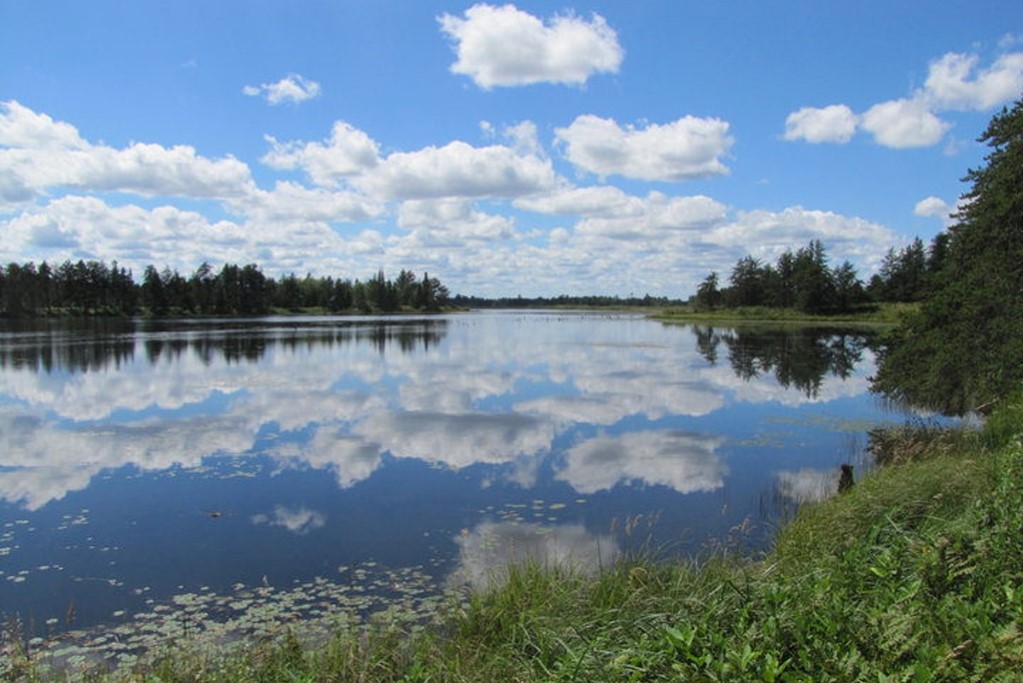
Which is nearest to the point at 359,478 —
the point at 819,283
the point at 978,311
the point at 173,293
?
the point at 978,311

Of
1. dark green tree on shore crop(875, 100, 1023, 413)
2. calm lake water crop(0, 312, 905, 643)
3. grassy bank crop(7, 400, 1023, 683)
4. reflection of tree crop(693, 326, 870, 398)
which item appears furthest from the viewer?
reflection of tree crop(693, 326, 870, 398)

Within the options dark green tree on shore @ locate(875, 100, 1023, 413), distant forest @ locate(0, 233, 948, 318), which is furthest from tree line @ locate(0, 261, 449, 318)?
dark green tree on shore @ locate(875, 100, 1023, 413)

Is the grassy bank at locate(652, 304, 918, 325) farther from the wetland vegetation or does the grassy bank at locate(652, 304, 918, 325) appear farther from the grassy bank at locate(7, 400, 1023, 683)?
the grassy bank at locate(7, 400, 1023, 683)

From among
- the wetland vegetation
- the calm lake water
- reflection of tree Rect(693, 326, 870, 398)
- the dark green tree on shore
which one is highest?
the dark green tree on shore

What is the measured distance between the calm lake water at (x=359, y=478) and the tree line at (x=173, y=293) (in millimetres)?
88760

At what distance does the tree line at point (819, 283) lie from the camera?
310 ft

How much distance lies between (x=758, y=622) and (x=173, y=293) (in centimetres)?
12869

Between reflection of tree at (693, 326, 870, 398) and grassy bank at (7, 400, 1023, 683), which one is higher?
grassy bank at (7, 400, 1023, 683)

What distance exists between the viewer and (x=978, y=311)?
57.4ft

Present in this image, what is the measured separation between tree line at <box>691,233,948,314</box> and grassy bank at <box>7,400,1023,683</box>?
8760 centimetres

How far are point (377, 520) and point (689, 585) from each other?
5.70 m

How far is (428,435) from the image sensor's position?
1773cm

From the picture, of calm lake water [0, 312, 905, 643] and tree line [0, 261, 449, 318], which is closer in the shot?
calm lake water [0, 312, 905, 643]

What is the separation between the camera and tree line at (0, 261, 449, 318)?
105m
